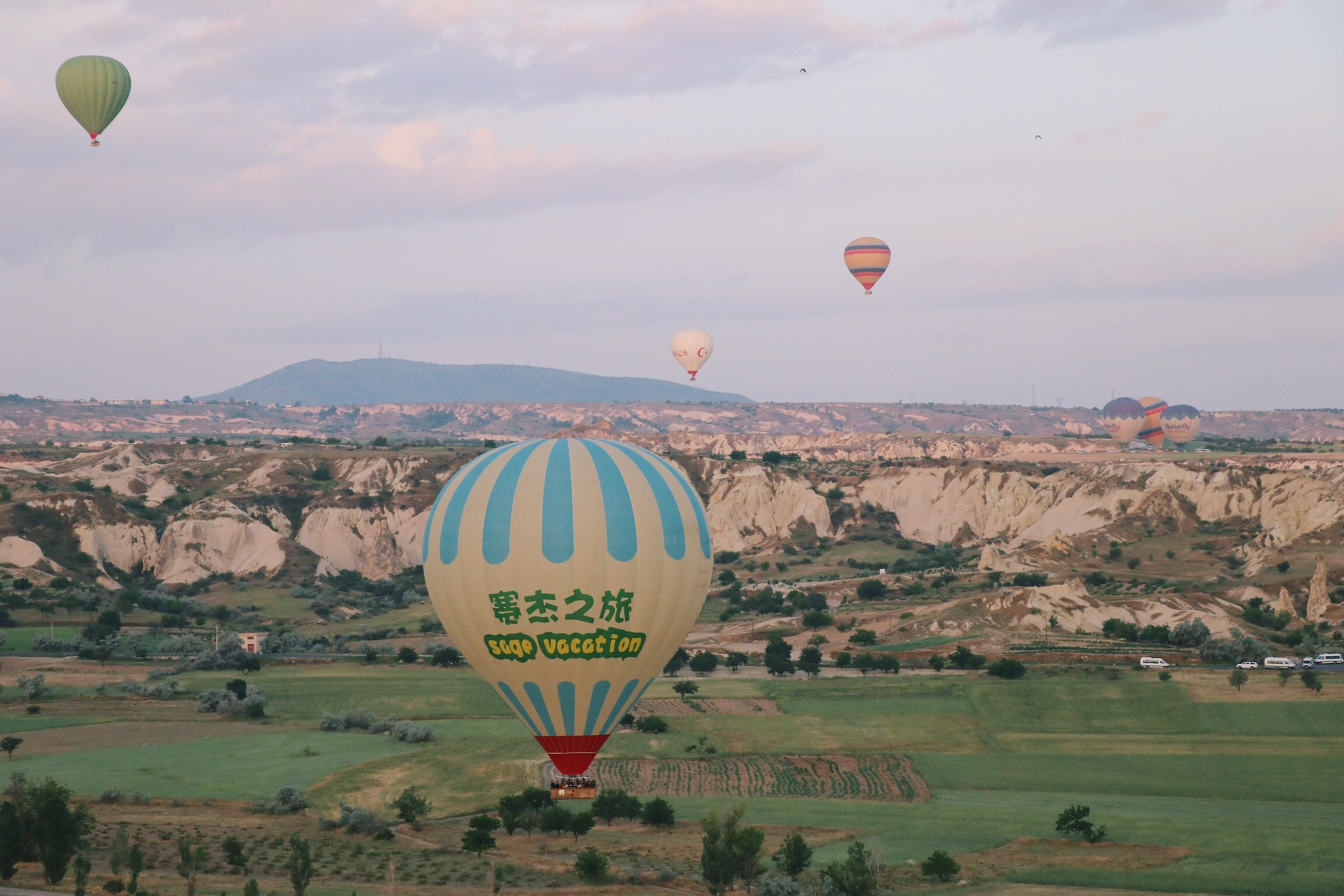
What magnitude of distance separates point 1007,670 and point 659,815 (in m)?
35.3

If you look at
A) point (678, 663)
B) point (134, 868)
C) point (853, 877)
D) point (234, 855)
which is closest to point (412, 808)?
point (234, 855)

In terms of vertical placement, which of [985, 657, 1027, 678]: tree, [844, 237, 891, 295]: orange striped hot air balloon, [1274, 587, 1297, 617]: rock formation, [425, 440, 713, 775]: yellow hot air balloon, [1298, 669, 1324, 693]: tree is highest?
[844, 237, 891, 295]: orange striped hot air balloon

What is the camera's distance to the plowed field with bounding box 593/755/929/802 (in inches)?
2381

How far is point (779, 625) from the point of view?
108 meters

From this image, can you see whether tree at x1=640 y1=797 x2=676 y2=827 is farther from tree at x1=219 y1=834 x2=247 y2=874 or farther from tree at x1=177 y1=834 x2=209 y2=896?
tree at x1=177 y1=834 x2=209 y2=896

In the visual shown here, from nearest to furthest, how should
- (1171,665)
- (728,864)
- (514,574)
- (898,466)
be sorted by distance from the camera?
(514,574) < (728,864) < (1171,665) < (898,466)

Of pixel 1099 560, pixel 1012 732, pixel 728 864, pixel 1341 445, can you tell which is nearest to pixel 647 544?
pixel 728 864

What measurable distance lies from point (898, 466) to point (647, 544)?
402 feet

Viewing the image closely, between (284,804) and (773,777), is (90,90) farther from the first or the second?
(773,777)

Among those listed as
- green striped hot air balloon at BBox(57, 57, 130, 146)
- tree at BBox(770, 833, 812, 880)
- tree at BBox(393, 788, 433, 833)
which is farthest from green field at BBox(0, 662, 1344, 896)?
green striped hot air balloon at BBox(57, 57, 130, 146)

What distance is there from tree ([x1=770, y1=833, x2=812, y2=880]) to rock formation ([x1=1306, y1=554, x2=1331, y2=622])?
221ft

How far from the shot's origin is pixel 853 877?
43.7 meters

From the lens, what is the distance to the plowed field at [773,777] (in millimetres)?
60469

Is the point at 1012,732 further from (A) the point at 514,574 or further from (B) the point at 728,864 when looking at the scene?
(A) the point at 514,574
